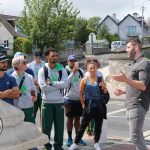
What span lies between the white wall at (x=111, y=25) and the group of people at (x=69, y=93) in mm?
100092

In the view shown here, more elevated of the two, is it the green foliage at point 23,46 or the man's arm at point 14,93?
the man's arm at point 14,93

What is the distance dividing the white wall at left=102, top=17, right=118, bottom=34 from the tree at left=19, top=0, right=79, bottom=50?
1840 inches

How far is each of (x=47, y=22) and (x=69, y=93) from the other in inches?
2035

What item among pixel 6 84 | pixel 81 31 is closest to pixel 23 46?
pixel 81 31

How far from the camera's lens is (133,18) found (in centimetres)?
10769

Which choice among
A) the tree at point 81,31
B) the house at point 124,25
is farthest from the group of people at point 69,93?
the house at point 124,25

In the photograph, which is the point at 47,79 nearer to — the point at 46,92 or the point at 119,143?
the point at 46,92

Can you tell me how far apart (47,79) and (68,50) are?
59.3 m

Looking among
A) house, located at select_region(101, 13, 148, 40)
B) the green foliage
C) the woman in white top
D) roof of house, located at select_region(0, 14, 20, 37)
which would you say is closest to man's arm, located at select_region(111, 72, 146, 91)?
the woman in white top

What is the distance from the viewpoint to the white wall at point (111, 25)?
109 m

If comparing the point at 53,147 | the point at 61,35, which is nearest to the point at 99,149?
the point at 53,147

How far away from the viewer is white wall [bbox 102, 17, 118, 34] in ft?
359

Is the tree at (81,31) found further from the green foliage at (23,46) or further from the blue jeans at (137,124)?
the blue jeans at (137,124)

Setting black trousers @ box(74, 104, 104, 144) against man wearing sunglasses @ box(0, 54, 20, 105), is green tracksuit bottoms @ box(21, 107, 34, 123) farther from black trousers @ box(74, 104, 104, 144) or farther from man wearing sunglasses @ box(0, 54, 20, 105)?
black trousers @ box(74, 104, 104, 144)
